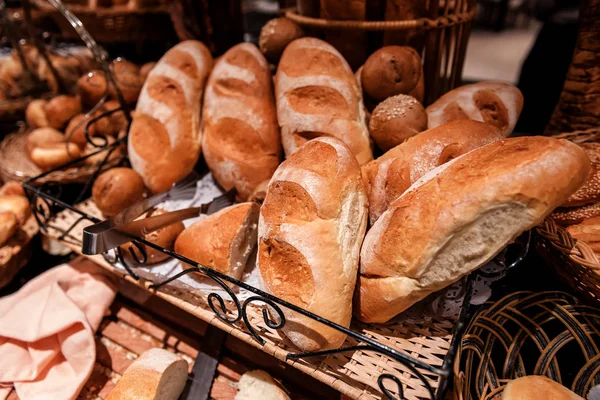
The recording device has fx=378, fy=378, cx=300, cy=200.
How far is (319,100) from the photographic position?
1.08 meters

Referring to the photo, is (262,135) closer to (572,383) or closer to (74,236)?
(74,236)

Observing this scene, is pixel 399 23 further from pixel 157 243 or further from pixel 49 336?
pixel 49 336

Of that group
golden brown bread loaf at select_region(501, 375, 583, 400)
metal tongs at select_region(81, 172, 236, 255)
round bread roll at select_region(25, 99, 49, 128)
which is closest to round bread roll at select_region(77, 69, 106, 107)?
round bread roll at select_region(25, 99, 49, 128)

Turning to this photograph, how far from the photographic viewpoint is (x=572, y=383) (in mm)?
829

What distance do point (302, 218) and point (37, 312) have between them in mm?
843

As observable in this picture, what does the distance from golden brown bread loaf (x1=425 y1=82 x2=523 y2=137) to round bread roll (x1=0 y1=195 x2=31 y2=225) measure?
136 centimetres

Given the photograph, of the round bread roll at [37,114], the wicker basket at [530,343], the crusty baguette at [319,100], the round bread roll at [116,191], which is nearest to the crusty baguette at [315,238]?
the crusty baguette at [319,100]

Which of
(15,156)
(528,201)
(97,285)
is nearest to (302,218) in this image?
(528,201)

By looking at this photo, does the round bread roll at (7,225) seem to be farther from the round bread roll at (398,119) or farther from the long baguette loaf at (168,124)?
the round bread roll at (398,119)

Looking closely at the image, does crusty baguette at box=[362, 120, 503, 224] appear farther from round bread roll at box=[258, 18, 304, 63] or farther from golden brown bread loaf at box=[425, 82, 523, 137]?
round bread roll at box=[258, 18, 304, 63]

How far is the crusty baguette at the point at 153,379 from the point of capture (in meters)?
0.87

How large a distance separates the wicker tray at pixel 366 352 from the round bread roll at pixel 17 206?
29.3 inches

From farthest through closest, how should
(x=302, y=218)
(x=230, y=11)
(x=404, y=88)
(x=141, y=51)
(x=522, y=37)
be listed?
(x=522, y=37) < (x=141, y=51) < (x=230, y=11) < (x=404, y=88) < (x=302, y=218)

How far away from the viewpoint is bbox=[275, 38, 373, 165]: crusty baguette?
3.45 ft
